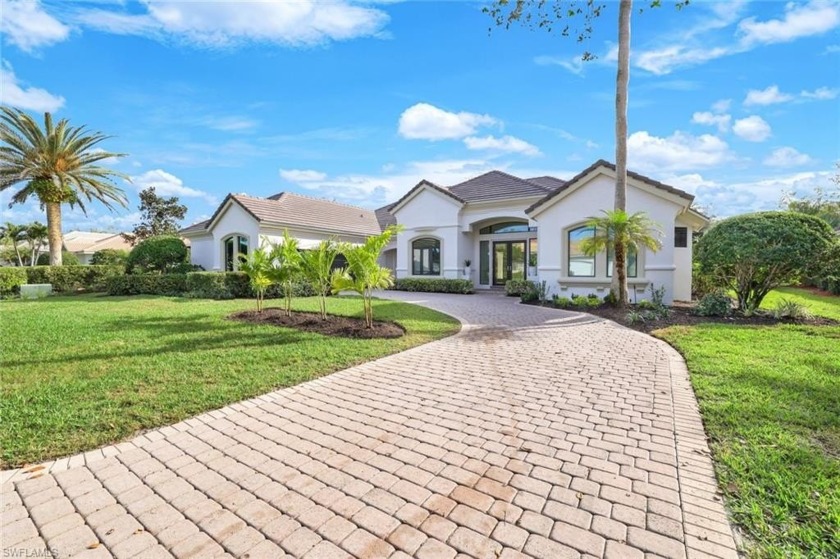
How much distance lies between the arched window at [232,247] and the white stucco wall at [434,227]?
926cm

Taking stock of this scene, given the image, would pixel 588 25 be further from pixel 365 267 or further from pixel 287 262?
pixel 287 262

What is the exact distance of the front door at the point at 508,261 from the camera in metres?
22.3

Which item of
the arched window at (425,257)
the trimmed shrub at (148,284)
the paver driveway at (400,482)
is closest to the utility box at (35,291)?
the trimmed shrub at (148,284)

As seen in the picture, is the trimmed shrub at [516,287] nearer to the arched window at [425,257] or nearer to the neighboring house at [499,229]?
the neighboring house at [499,229]

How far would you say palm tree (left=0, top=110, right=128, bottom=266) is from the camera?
918 inches

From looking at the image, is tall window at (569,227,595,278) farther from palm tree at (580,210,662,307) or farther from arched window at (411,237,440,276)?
arched window at (411,237,440,276)

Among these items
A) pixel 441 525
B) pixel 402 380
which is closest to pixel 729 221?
pixel 402 380

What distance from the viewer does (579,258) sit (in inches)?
662

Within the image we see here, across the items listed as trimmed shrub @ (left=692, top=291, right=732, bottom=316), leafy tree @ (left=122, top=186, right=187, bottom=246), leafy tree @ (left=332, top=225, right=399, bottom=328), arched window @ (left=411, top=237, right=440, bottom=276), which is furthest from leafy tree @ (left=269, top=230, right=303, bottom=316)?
leafy tree @ (left=122, top=186, right=187, bottom=246)

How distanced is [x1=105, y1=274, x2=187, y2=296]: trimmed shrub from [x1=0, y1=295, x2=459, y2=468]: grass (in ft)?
24.6

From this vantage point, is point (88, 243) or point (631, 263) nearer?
point (631, 263)

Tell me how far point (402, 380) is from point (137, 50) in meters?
12.6

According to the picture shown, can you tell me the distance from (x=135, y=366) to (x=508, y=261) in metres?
18.8

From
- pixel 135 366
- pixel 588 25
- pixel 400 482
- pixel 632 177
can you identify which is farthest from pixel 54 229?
pixel 632 177
